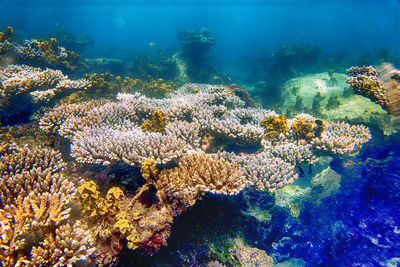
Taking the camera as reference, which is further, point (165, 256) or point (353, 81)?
point (353, 81)

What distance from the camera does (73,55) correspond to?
1351 cm

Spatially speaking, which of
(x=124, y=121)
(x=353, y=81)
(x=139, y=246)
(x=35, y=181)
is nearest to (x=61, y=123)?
(x=124, y=121)

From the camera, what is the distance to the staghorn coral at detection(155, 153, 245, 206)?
3.45 metres

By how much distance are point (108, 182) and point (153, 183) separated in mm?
1083

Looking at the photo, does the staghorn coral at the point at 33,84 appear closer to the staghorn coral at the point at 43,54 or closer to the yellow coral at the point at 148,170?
the staghorn coral at the point at 43,54

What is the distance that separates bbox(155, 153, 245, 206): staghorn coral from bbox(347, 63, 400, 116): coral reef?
699cm

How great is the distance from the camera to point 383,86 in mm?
7180

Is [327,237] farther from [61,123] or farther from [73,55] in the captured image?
[73,55]

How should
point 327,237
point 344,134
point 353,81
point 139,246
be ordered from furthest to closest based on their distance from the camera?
point 353,81 → point 344,134 → point 327,237 → point 139,246

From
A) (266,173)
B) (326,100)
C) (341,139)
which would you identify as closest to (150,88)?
(266,173)

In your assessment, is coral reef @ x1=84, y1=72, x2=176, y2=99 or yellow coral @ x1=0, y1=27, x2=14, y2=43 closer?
coral reef @ x1=84, y1=72, x2=176, y2=99

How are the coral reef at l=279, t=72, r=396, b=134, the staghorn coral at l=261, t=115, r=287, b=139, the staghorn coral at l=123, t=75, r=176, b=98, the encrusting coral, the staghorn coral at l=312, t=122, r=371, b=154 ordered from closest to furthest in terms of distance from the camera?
1. the encrusting coral
2. the staghorn coral at l=312, t=122, r=371, b=154
3. the staghorn coral at l=261, t=115, r=287, b=139
4. the coral reef at l=279, t=72, r=396, b=134
5. the staghorn coral at l=123, t=75, r=176, b=98

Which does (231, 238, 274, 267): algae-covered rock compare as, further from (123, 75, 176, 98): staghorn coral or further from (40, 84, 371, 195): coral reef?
(123, 75, 176, 98): staghorn coral

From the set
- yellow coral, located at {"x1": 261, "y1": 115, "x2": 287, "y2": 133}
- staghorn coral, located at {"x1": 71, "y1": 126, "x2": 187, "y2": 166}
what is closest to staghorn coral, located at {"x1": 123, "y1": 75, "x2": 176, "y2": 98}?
yellow coral, located at {"x1": 261, "y1": 115, "x2": 287, "y2": 133}
